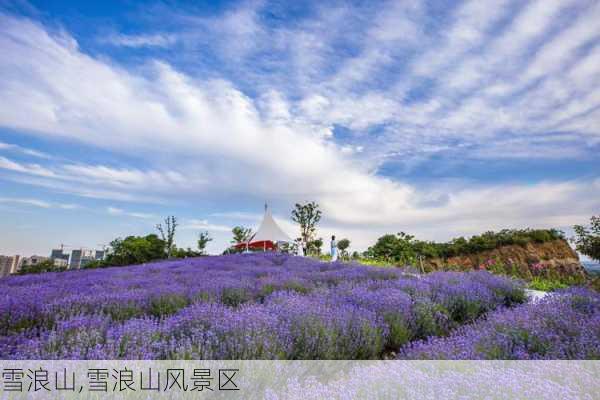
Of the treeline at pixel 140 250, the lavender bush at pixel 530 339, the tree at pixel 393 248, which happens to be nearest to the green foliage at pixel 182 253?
the treeline at pixel 140 250

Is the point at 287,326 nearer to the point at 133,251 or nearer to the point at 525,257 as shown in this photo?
the point at 525,257

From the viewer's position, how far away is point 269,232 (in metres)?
18.5

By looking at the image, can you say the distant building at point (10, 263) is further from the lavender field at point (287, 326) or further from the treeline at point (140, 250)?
the lavender field at point (287, 326)

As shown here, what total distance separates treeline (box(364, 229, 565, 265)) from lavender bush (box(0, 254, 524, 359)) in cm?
866

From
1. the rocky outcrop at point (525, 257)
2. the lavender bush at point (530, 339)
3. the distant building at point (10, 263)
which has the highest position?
the distant building at point (10, 263)

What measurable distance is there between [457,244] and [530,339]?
12492 mm

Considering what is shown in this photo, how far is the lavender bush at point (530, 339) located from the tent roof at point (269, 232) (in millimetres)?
15108

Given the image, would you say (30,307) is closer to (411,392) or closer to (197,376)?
(197,376)

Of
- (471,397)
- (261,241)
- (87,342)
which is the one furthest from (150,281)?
(261,241)

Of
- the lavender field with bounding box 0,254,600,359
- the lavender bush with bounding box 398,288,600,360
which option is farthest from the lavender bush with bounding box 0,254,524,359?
the lavender bush with bounding box 398,288,600,360

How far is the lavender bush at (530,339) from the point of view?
2.07 metres

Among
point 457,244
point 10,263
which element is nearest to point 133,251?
point 457,244

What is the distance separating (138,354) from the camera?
2047mm

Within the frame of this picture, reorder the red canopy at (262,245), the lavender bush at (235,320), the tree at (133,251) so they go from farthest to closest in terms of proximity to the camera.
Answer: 1. the red canopy at (262,245)
2. the tree at (133,251)
3. the lavender bush at (235,320)
